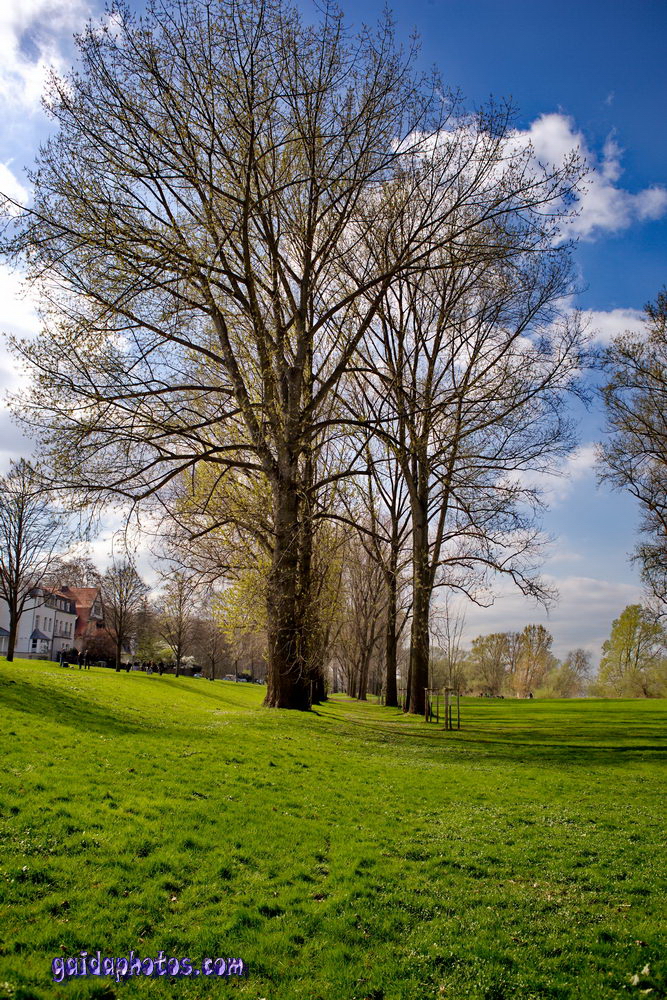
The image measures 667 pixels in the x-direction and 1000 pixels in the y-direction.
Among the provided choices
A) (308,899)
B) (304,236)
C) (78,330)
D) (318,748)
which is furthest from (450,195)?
(308,899)

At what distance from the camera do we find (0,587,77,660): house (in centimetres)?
6083

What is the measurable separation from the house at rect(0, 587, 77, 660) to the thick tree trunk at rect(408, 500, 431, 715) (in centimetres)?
4402

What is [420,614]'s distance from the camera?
23.2m

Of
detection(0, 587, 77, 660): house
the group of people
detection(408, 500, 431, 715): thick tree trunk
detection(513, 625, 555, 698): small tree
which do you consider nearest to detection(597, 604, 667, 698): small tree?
detection(513, 625, 555, 698): small tree

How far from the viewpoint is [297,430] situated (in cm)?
1623

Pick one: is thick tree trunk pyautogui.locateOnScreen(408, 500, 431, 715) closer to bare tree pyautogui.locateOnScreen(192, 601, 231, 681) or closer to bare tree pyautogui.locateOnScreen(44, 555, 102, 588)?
bare tree pyautogui.locateOnScreen(44, 555, 102, 588)

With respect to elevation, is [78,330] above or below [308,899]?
above

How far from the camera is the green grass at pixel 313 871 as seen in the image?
14.1ft

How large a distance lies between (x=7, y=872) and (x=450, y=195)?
57.4ft

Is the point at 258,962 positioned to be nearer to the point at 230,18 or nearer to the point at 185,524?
the point at 185,524

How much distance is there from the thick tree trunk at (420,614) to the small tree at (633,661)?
3046 cm

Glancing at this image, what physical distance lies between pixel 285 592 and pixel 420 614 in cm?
853


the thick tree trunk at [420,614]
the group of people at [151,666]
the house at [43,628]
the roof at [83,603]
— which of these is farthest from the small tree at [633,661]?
the roof at [83,603]

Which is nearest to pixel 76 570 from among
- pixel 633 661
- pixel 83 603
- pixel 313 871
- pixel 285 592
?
pixel 285 592
